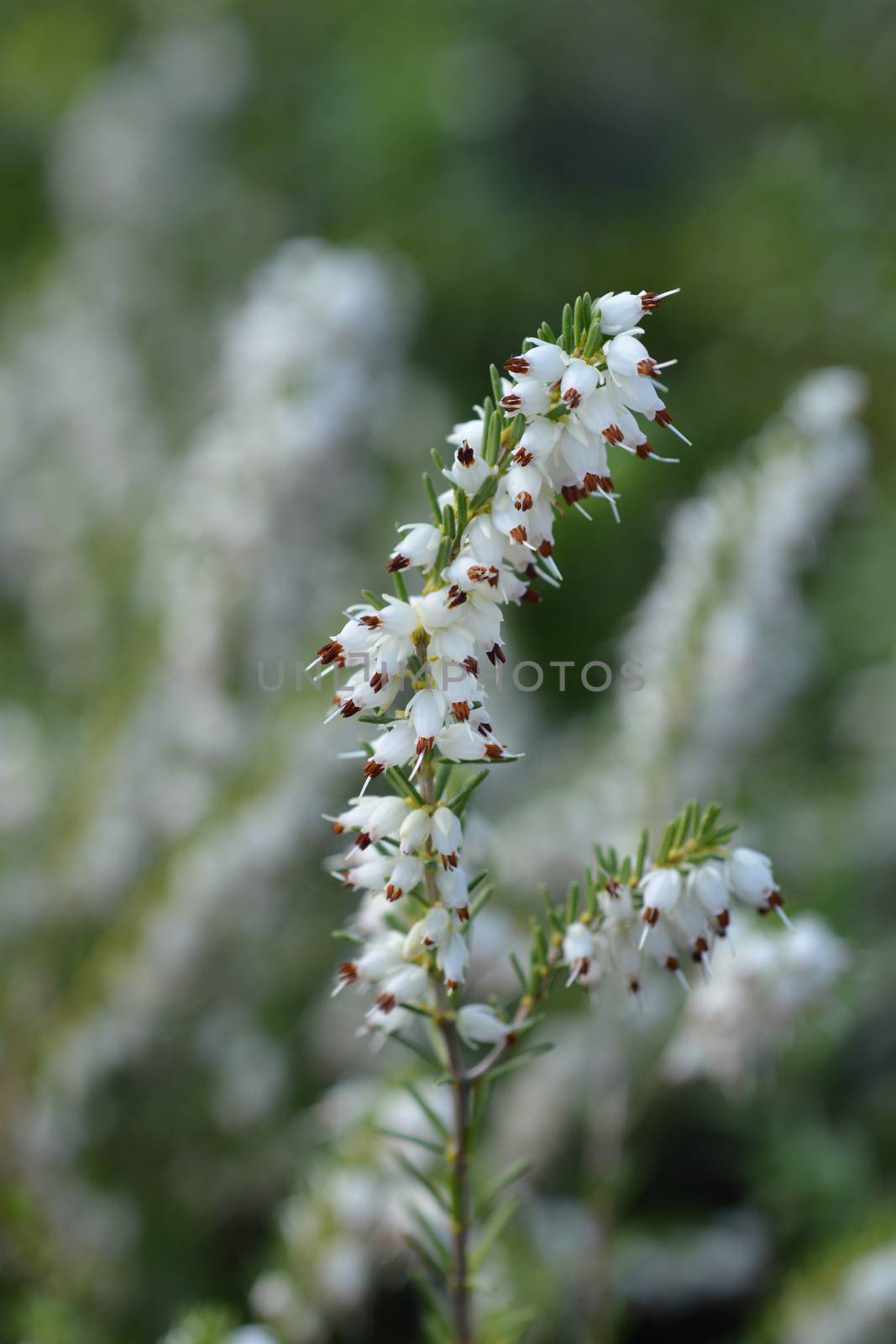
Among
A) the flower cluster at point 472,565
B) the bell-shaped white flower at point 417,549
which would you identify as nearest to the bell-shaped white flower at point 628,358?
the flower cluster at point 472,565

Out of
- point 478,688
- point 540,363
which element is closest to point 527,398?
point 540,363

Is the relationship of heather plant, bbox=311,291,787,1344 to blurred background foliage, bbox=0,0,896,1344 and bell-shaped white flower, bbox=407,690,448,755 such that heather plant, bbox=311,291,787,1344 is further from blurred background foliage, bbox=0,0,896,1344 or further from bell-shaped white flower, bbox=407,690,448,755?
blurred background foliage, bbox=0,0,896,1344

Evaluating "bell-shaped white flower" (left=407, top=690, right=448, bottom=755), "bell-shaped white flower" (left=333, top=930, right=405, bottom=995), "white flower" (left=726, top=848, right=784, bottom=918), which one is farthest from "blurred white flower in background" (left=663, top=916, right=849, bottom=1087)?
"bell-shaped white flower" (left=407, top=690, right=448, bottom=755)

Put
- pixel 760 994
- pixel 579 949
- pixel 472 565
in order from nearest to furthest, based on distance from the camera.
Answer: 1. pixel 472 565
2. pixel 579 949
3. pixel 760 994

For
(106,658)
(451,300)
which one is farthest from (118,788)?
(451,300)

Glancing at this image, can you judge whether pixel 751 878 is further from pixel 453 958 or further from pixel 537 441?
pixel 537 441

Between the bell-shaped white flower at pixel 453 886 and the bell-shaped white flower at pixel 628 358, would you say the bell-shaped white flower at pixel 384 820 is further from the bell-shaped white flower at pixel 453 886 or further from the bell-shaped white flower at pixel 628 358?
the bell-shaped white flower at pixel 628 358
